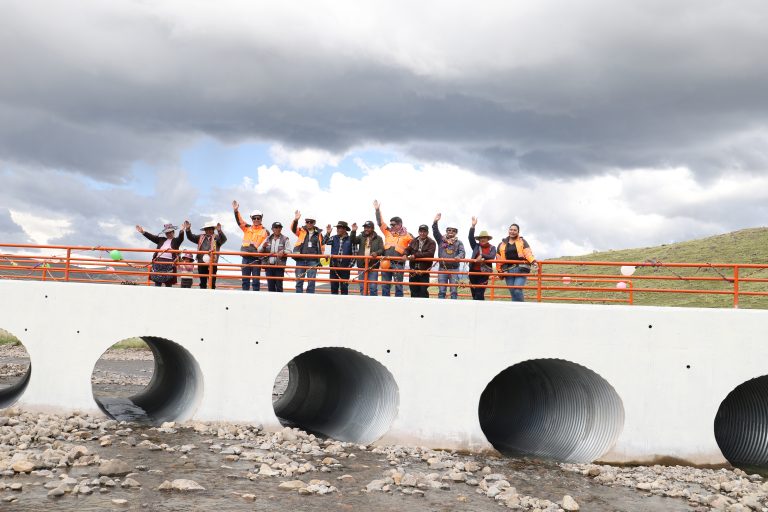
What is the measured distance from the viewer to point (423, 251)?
1611cm

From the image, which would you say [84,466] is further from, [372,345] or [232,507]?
[372,345]

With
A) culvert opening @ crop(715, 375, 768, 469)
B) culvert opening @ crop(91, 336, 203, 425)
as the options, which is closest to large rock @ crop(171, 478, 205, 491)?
culvert opening @ crop(91, 336, 203, 425)

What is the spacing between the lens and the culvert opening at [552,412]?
15305 millimetres

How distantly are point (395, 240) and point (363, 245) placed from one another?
2.53 ft

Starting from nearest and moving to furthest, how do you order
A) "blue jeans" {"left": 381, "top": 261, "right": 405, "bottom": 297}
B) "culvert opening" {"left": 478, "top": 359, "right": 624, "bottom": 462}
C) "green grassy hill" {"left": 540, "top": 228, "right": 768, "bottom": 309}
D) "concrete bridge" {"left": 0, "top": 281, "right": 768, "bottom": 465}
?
1. "concrete bridge" {"left": 0, "top": 281, "right": 768, "bottom": 465}
2. "culvert opening" {"left": 478, "top": 359, "right": 624, "bottom": 462}
3. "blue jeans" {"left": 381, "top": 261, "right": 405, "bottom": 297}
4. "green grassy hill" {"left": 540, "top": 228, "right": 768, "bottom": 309}

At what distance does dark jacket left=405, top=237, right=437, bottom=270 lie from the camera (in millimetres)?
16078

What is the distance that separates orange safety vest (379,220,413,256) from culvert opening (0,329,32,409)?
26.3ft

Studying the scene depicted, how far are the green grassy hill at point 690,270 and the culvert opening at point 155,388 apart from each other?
25.6 metres

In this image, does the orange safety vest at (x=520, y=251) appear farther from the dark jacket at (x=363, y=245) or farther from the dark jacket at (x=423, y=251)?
the dark jacket at (x=363, y=245)

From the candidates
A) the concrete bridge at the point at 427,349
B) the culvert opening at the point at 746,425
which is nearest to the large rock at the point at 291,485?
the concrete bridge at the point at 427,349

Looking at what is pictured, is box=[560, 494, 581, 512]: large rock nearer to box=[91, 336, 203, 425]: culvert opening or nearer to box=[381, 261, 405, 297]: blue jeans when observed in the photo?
box=[381, 261, 405, 297]: blue jeans

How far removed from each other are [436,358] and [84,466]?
663 cm

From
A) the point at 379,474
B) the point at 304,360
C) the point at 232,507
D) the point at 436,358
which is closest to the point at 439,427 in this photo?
the point at 436,358

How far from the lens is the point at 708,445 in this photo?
14.9 meters
